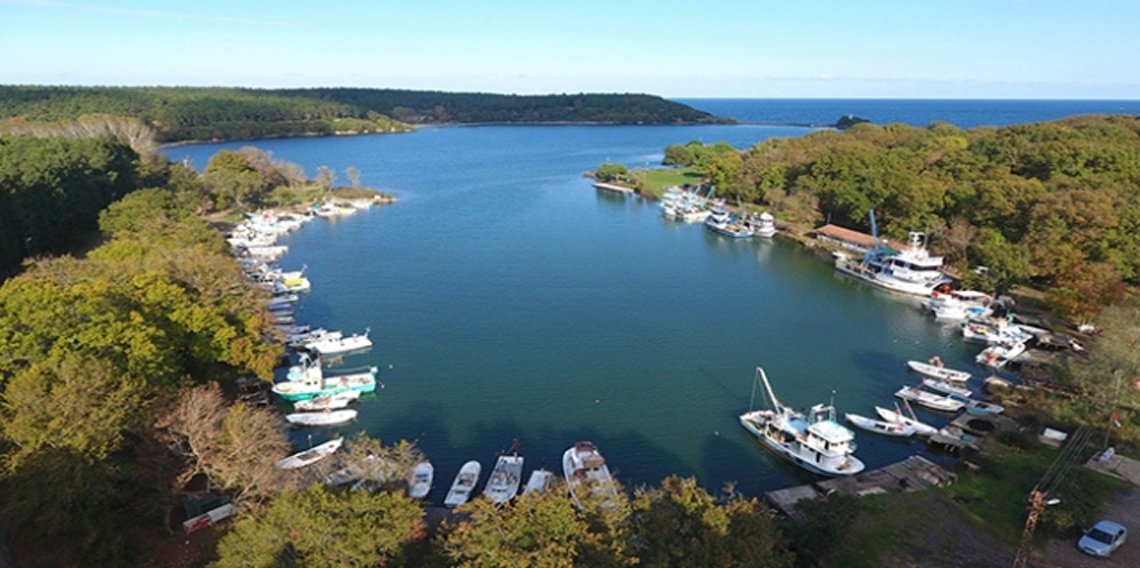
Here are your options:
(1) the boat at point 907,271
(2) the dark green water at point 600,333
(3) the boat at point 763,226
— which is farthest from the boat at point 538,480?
(3) the boat at point 763,226

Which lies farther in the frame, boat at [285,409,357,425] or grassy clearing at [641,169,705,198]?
grassy clearing at [641,169,705,198]

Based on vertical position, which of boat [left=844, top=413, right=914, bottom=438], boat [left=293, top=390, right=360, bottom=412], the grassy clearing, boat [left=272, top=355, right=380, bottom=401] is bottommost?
boat [left=844, top=413, right=914, bottom=438]

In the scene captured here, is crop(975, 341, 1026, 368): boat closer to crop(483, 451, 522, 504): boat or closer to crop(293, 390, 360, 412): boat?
crop(483, 451, 522, 504): boat

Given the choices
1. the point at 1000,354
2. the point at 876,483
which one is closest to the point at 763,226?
the point at 1000,354

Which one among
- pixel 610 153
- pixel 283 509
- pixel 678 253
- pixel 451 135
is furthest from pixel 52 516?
pixel 451 135

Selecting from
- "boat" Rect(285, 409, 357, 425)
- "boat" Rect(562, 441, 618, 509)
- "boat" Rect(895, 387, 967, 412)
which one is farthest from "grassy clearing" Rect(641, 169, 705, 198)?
"boat" Rect(562, 441, 618, 509)

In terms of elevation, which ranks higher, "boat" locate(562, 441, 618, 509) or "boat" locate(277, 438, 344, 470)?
"boat" locate(562, 441, 618, 509)
